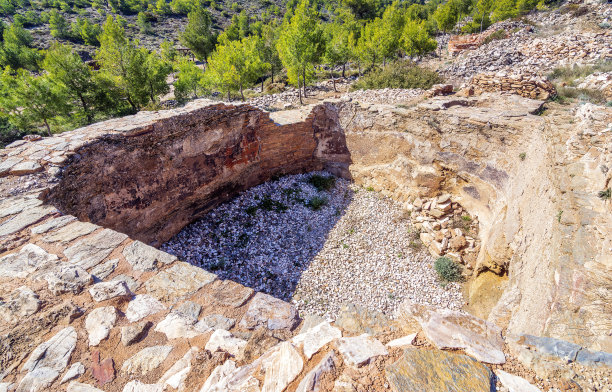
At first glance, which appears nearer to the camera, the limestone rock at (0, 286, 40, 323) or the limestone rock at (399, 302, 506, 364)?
the limestone rock at (399, 302, 506, 364)

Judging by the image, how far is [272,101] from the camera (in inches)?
770

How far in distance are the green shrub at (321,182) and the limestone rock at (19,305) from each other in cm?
825

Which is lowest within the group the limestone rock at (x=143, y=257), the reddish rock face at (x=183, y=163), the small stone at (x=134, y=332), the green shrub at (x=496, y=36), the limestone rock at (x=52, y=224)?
the reddish rock face at (x=183, y=163)

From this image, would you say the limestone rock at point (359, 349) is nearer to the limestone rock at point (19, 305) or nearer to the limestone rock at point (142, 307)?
the limestone rock at point (142, 307)

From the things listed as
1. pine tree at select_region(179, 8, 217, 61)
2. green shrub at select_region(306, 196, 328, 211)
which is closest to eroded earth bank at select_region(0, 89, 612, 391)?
green shrub at select_region(306, 196, 328, 211)

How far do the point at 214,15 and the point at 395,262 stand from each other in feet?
237

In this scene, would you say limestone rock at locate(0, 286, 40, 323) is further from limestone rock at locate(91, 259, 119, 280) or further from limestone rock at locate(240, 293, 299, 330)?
limestone rock at locate(240, 293, 299, 330)

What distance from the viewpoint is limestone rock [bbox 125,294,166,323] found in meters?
2.56

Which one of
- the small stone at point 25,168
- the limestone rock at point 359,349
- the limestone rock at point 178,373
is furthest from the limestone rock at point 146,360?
the small stone at point 25,168

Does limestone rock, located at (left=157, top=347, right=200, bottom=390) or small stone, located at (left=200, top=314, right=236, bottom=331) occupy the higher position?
limestone rock, located at (left=157, top=347, right=200, bottom=390)

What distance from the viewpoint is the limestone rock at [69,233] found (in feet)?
11.6

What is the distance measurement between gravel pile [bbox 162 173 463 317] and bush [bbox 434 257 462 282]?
218 mm

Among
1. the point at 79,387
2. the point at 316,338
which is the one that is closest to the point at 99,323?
the point at 79,387

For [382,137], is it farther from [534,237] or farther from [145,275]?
[145,275]
